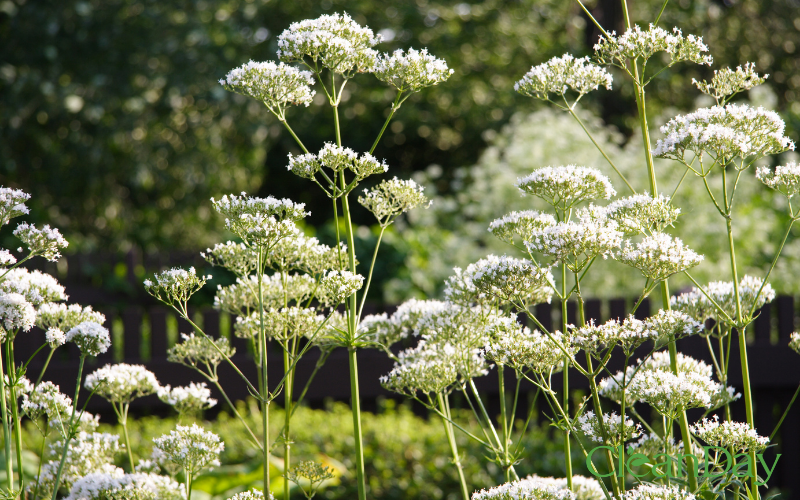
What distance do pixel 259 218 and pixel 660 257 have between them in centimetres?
102

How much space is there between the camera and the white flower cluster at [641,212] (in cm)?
178

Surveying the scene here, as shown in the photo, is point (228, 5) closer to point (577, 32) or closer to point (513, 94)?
point (513, 94)

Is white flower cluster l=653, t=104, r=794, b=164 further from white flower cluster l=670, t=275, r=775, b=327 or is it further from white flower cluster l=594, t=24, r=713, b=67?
white flower cluster l=670, t=275, r=775, b=327

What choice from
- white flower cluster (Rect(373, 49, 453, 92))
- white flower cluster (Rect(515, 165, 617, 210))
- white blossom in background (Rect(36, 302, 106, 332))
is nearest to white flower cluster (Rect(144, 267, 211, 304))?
white blossom in background (Rect(36, 302, 106, 332))

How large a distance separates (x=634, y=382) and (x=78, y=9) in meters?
10.9

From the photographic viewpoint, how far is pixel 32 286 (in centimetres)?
197

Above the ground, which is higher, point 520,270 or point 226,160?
point 226,160

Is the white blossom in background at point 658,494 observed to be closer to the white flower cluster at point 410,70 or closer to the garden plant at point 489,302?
the garden plant at point 489,302

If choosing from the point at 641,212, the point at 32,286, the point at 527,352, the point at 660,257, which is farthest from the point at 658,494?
the point at 32,286

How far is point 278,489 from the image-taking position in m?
3.54

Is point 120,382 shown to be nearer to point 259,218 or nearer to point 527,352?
point 259,218

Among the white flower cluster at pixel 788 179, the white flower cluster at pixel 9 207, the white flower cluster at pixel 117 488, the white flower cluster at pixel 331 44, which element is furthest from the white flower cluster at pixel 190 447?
the white flower cluster at pixel 788 179

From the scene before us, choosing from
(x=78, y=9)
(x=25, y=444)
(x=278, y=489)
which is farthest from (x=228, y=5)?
(x=278, y=489)

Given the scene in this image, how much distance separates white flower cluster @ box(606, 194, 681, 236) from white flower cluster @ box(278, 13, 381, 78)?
32.7 inches
